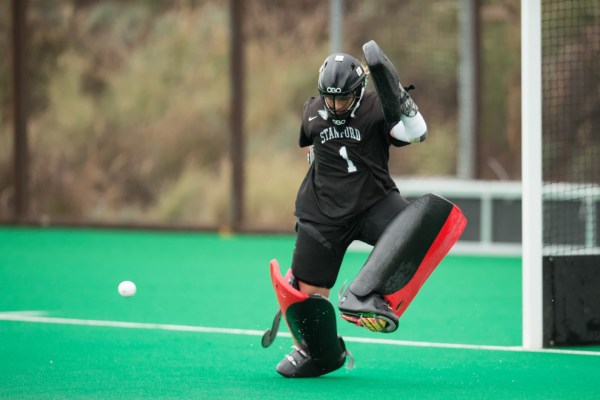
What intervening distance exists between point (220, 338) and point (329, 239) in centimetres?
179

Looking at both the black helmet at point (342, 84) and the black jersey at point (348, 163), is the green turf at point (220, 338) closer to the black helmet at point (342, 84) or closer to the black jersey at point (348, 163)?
the black jersey at point (348, 163)

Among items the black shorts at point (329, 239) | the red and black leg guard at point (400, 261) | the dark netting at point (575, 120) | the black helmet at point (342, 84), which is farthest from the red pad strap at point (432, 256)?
the dark netting at point (575, 120)

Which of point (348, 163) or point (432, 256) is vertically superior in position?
point (348, 163)

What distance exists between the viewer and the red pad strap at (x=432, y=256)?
6.24 m

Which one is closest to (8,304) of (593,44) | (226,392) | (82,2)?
(226,392)

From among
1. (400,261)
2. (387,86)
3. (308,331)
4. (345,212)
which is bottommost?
(308,331)

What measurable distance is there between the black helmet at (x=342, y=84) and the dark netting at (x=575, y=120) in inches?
135

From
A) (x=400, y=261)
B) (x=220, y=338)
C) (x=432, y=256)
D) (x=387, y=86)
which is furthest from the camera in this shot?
(x=220, y=338)

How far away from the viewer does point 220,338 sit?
7.89m

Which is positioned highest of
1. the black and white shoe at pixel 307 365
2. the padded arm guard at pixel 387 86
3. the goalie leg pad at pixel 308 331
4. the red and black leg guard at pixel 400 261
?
the padded arm guard at pixel 387 86

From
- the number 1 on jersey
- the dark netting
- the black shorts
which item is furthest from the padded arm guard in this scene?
the dark netting

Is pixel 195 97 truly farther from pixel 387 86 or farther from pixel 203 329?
pixel 387 86

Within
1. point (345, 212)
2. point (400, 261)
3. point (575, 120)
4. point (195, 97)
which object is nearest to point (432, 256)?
point (400, 261)

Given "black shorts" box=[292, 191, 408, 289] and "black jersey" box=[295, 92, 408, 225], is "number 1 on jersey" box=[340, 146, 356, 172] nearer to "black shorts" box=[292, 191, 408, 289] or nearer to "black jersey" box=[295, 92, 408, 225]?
"black jersey" box=[295, 92, 408, 225]
